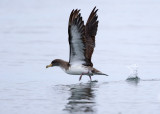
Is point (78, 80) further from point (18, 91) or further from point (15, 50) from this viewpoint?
point (15, 50)

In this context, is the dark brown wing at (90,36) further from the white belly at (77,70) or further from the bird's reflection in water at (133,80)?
the bird's reflection in water at (133,80)

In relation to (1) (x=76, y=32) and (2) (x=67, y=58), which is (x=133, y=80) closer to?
(1) (x=76, y=32)

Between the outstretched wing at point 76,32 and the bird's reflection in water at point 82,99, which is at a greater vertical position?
the outstretched wing at point 76,32

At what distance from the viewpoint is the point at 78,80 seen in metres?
15.2

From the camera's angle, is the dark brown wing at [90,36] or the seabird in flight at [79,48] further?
the dark brown wing at [90,36]

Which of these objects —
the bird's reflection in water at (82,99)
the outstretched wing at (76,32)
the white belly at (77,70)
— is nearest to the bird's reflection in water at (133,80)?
the bird's reflection in water at (82,99)

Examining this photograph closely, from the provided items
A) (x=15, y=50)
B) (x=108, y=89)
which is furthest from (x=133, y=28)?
(x=108, y=89)

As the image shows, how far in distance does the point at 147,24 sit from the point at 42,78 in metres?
13.8

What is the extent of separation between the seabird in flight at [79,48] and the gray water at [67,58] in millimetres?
305

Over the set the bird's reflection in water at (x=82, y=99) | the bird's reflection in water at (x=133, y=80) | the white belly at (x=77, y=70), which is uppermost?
the white belly at (x=77, y=70)

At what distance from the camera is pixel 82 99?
37.3 ft

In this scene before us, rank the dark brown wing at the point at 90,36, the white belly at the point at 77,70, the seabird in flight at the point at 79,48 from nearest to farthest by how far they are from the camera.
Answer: the seabird in flight at the point at 79,48 → the white belly at the point at 77,70 → the dark brown wing at the point at 90,36

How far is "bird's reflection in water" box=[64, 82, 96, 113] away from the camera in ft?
A: 33.5

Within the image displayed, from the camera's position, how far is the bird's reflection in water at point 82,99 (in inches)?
402
